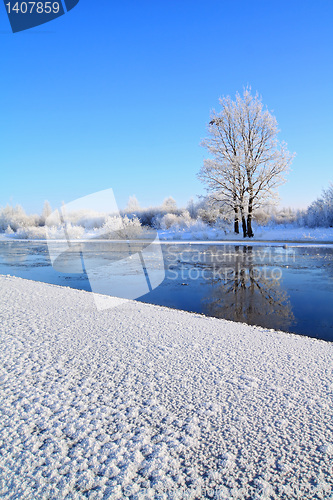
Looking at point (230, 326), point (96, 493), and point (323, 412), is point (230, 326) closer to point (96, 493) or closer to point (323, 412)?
point (323, 412)

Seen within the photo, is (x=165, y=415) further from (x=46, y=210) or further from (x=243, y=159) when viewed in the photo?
(x=46, y=210)

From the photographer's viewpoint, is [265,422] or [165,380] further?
[165,380]

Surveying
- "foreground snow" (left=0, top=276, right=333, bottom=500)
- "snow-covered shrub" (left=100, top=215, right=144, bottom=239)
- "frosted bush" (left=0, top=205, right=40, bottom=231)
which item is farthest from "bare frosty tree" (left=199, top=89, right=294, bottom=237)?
"frosted bush" (left=0, top=205, right=40, bottom=231)

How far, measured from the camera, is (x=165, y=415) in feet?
7.43

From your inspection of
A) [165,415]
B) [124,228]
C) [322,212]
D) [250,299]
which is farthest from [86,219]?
[165,415]

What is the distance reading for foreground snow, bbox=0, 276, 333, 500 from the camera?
172cm

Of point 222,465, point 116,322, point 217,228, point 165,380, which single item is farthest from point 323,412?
point 217,228

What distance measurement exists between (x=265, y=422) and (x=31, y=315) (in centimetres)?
384

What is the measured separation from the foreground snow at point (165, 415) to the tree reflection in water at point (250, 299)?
3.28 ft

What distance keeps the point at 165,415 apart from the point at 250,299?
428cm

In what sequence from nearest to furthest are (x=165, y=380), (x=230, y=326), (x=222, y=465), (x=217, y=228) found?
(x=222, y=465) < (x=165, y=380) < (x=230, y=326) < (x=217, y=228)

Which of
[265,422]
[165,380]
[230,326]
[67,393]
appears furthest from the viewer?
[230,326]

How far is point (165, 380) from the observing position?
2771mm

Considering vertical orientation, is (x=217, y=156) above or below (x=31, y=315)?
above
